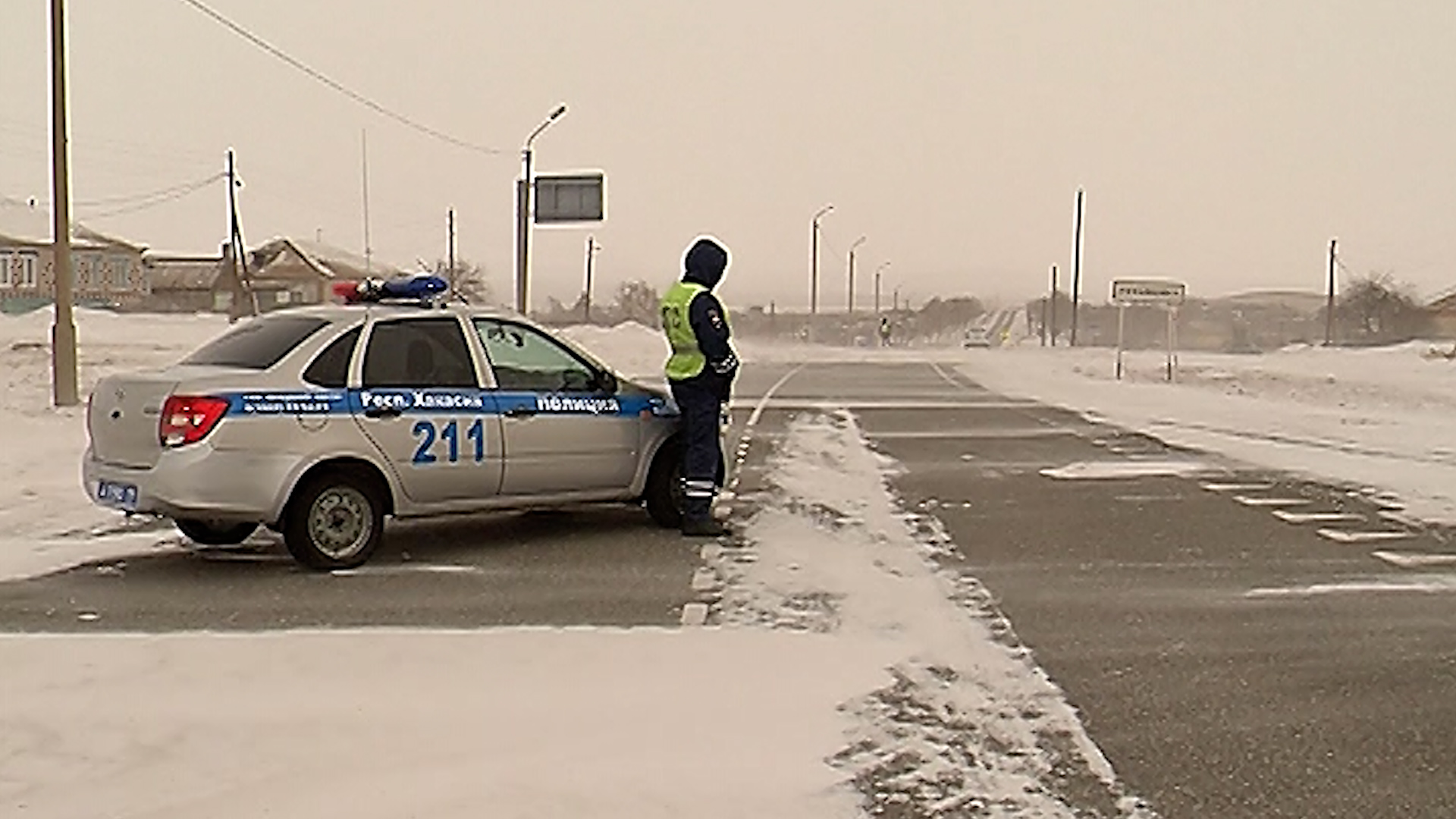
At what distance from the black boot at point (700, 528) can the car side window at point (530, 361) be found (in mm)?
1100

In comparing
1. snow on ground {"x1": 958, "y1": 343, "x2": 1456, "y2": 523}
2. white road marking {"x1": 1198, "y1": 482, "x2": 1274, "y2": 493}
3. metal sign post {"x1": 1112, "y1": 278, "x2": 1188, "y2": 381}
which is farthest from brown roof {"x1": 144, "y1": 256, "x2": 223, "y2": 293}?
white road marking {"x1": 1198, "y1": 482, "x2": 1274, "y2": 493}

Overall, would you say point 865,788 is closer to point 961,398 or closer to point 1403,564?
point 1403,564

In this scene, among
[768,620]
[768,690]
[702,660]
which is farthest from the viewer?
[768,620]

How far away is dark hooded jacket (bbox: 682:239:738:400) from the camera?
940 centimetres

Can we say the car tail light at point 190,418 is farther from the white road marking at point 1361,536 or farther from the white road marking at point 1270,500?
the white road marking at point 1270,500

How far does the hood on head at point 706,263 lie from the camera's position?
31.5ft

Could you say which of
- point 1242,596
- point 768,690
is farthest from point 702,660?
point 1242,596

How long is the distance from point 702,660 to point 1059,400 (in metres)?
21.6

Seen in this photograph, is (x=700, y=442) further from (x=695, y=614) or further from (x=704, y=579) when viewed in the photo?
(x=695, y=614)

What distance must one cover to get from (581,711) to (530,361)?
4090mm

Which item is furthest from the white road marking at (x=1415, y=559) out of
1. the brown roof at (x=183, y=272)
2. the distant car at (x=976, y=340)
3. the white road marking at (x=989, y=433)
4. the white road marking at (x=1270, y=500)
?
the brown roof at (x=183, y=272)

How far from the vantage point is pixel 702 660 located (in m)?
6.31

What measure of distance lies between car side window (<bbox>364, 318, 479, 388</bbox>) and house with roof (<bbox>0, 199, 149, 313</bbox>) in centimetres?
7346

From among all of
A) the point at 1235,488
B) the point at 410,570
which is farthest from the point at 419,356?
the point at 1235,488
